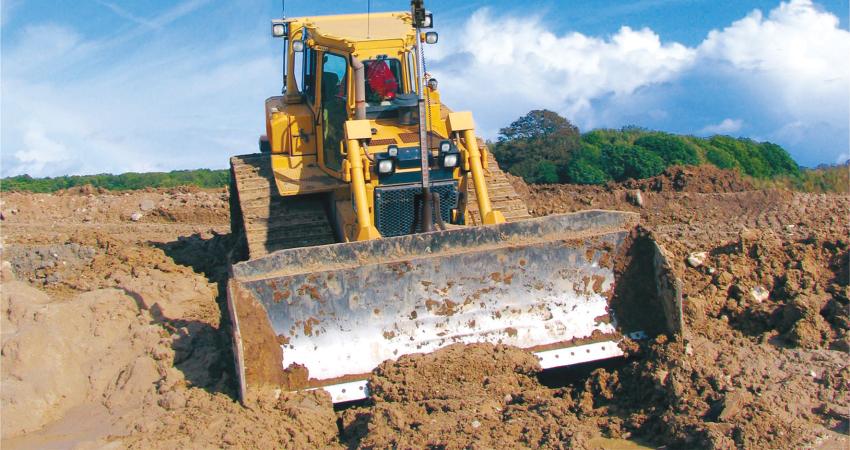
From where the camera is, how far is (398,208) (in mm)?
8242

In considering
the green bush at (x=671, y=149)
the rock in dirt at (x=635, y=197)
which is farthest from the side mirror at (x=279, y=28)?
the green bush at (x=671, y=149)

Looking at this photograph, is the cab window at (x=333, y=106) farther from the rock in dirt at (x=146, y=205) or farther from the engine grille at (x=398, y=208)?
the rock in dirt at (x=146, y=205)

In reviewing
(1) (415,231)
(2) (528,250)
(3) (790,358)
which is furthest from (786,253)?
(1) (415,231)

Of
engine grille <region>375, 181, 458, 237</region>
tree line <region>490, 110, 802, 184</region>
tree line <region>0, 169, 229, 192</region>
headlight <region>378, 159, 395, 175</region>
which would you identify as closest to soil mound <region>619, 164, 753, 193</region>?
tree line <region>490, 110, 802, 184</region>

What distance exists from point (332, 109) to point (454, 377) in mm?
3139

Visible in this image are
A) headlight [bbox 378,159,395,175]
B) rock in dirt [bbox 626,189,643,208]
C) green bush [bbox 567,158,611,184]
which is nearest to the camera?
headlight [bbox 378,159,395,175]

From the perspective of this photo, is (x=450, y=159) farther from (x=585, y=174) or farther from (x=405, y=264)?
(x=585, y=174)

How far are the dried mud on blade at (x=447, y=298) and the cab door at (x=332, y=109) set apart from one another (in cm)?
187

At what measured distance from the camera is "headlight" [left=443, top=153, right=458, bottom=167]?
27.2 ft

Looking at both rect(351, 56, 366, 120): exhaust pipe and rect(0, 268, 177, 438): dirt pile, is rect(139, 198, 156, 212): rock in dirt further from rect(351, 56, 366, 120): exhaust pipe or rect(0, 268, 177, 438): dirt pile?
rect(351, 56, 366, 120): exhaust pipe

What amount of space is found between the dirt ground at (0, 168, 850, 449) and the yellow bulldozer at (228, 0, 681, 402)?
240 mm

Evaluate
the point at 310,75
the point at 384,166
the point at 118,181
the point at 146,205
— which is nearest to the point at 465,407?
the point at 384,166

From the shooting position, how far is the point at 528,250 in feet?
24.5

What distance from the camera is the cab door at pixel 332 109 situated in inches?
344
